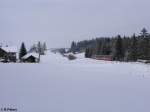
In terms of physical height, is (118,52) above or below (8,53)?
below

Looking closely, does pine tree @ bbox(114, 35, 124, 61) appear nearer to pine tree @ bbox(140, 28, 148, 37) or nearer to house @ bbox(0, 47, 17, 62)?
pine tree @ bbox(140, 28, 148, 37)

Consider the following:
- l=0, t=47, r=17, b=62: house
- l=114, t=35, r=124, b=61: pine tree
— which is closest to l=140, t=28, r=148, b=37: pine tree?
l=114, t=35, r=124, b=61: pine tree

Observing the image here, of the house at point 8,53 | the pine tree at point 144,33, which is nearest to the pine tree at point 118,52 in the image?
the pine tree at point 144,33

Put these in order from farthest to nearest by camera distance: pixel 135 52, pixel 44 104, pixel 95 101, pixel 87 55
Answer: pixel 87 55
pixel 135 52
pixel 95 101
pixel 44 104

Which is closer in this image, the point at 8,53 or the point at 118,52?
the point at 8,53

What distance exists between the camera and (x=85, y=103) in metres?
8.74

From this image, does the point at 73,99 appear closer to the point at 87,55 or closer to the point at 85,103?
the point at 85,103

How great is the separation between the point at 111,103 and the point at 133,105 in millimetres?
816

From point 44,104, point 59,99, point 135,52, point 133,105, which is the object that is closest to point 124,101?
point 133,105

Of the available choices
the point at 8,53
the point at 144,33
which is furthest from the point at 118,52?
the point at 8,53

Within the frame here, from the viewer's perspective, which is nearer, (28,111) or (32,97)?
(28,111)

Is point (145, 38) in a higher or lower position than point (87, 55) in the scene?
higher

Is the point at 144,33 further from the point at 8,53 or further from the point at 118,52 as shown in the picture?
the point at 8,53

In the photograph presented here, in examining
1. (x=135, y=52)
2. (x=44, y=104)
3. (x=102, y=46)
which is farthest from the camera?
(x=102, y=46)
